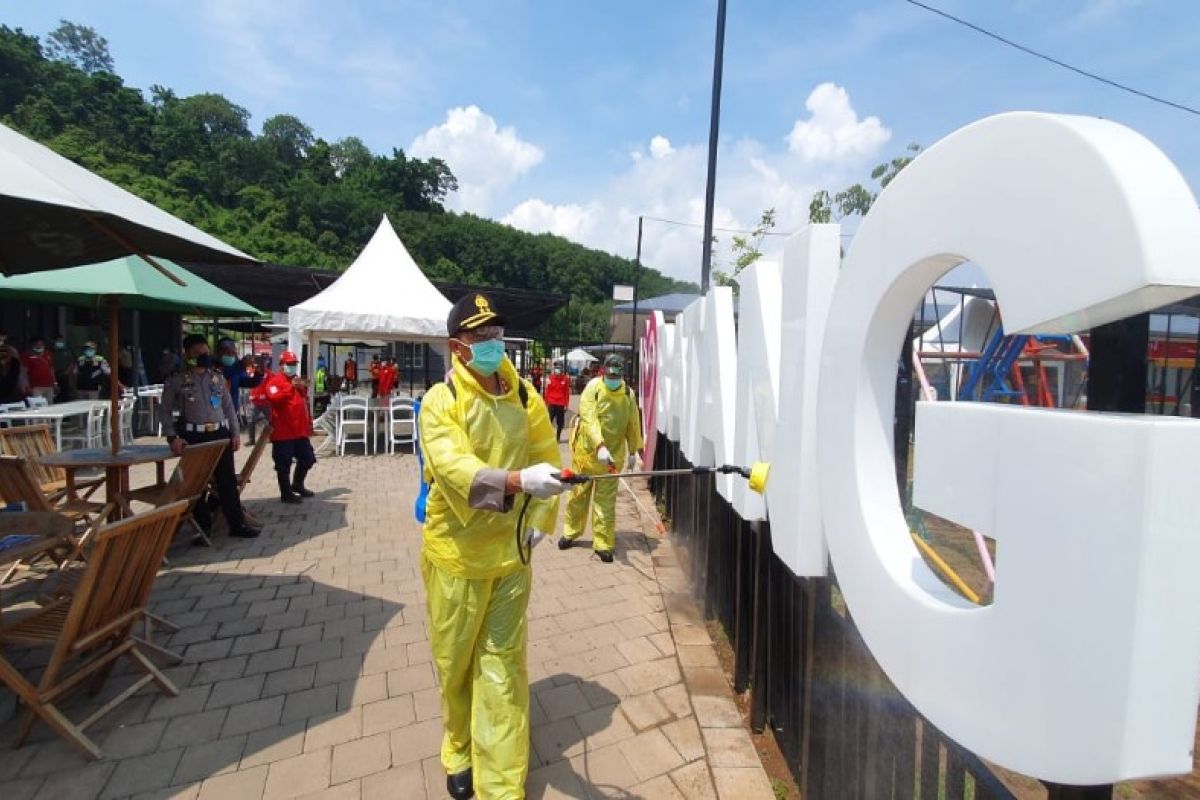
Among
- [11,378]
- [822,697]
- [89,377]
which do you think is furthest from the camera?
[89,377]

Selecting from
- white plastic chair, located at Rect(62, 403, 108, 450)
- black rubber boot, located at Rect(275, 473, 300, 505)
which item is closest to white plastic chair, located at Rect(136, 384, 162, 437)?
white plastic chair, located at Rect(62, 403, 108, 450)

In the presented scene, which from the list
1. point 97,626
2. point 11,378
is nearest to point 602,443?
point 97,626

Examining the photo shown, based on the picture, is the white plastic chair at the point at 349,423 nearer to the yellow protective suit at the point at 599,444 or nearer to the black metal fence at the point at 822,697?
the yellow protective suit at the point at 599,444

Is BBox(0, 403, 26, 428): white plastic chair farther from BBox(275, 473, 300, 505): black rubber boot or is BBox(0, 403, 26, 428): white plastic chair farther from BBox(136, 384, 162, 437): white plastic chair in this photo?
BBox(275, 473, 300, 505): black rubber boot

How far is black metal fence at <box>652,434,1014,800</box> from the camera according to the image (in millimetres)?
1604

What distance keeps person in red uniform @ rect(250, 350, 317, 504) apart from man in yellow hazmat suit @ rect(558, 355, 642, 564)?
10.6 ft

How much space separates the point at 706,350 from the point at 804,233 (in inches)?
77.5

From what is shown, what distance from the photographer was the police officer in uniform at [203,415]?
546cm

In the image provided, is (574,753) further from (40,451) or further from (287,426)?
(40,451)

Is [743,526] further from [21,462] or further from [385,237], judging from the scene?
[385,237]

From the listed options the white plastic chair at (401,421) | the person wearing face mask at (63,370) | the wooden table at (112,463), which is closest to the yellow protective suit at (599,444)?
the wooden table at (112,463)

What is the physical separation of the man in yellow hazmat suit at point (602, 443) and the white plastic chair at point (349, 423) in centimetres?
612

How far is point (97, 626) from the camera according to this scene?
9.15 ft

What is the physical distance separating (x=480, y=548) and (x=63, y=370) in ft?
50.7
